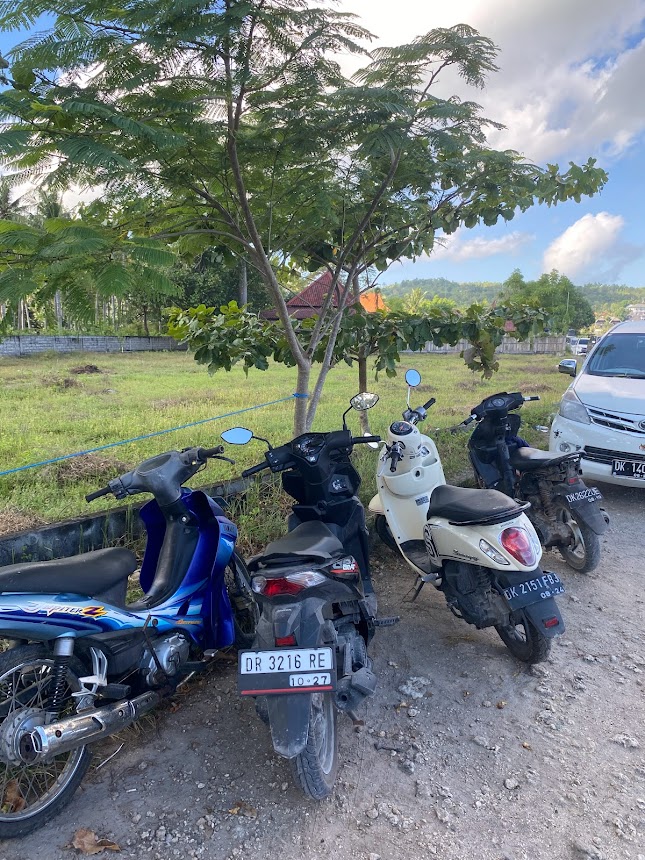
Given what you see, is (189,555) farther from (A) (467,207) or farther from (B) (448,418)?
(B) (448,418)

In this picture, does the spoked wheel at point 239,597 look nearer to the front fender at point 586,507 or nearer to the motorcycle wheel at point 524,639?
the motorcycle wheel at point 524,639

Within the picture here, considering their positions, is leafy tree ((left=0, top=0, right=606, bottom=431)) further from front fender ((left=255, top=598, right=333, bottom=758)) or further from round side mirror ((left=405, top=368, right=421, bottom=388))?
front fender ((left=255, top=598, right=333, bottom=758))

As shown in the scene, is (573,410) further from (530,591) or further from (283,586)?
(283,586)

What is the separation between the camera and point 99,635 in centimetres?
221

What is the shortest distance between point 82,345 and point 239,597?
727 inches

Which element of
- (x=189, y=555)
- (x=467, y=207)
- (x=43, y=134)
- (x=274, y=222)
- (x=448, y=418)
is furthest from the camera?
(x=448, y=418)

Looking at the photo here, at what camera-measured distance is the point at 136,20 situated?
2.46m

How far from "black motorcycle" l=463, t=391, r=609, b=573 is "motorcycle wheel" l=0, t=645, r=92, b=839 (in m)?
3.11

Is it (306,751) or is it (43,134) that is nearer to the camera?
(306,751)

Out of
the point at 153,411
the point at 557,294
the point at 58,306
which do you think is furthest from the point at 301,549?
the point at 557,294

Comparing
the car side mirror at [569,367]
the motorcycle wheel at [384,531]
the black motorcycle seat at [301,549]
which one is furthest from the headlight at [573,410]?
the black motorcycle seat at [301,549]

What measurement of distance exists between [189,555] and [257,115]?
2457 mm

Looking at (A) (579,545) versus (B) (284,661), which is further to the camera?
(A) (579,545)

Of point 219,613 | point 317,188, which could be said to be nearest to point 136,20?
point 317,188
